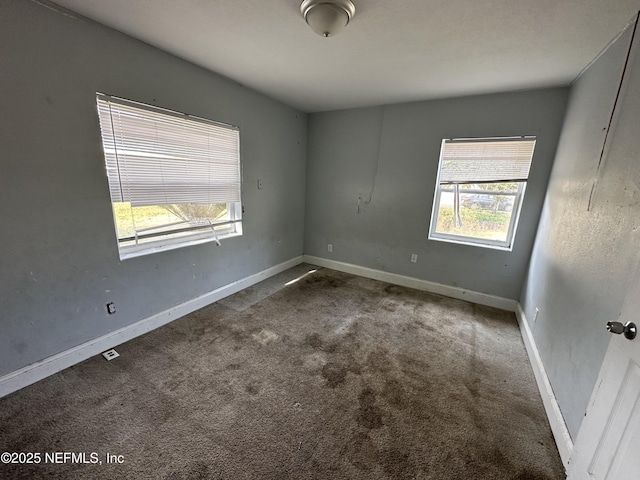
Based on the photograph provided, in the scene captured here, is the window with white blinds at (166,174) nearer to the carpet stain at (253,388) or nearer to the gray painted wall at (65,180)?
the gray painted wall at (65,180)

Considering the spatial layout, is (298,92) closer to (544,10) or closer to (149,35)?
(149,35)

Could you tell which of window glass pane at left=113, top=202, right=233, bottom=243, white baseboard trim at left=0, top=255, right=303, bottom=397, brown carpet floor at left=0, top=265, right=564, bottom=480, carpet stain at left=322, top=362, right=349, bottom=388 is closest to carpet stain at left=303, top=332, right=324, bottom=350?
brown carpet floor at left=0, top=265, right=564, bottom=480

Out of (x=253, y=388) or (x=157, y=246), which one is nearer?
(x=253, y=388)

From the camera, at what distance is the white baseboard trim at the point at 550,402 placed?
4.50 ft

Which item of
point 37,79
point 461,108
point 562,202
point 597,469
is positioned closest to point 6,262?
point 37,79

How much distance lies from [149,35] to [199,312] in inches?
95.7

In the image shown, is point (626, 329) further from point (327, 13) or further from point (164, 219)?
point (164, 219)

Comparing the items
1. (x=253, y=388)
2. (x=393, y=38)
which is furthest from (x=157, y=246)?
(x=393, y=38)

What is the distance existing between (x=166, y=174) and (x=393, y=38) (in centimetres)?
213

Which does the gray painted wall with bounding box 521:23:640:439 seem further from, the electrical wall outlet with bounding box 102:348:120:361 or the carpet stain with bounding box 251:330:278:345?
the electrical wall outlet with bounding box 102:348:120:361

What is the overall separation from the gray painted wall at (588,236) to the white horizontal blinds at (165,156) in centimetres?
304

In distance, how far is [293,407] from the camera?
1.63m

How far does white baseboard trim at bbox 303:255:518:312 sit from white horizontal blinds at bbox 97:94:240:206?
1.95m

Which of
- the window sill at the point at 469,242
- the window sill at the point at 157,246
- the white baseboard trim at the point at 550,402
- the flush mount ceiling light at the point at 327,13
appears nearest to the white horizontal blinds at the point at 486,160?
the window sill at the point at 469,242
